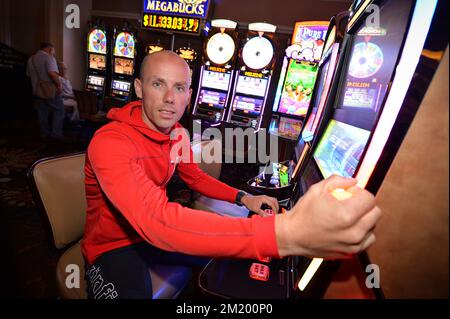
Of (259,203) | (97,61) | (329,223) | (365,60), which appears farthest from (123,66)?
(329,223)

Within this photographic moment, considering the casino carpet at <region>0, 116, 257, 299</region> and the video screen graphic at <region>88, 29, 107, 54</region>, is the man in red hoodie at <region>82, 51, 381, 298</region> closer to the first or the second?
the casino carpet at <region>0, 116, 257, 299</region>

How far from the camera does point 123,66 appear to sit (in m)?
6.64

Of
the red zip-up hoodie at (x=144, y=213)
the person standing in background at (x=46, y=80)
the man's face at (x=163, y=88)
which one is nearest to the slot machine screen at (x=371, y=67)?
the red zip-up hoodie at (x=144, y=213)

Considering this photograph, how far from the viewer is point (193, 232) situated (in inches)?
26.1

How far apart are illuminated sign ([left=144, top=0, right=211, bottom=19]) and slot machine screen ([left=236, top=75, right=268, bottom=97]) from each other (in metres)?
1.59

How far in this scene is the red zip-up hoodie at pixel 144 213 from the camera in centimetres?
64

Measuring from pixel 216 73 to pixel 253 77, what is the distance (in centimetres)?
81

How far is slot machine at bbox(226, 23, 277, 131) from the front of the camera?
206 inches

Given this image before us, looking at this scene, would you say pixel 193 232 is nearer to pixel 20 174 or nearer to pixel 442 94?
pixel 442 94

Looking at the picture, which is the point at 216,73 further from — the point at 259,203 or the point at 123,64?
the point at 259,203

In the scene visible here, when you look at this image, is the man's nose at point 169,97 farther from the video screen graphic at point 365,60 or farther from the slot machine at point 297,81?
the slot machine at point 297,81

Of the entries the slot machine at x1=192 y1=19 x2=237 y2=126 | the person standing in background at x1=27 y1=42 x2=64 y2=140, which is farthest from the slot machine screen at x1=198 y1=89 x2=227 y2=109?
the person standing in background at x1=27 y1=42 x2=64 y2=140

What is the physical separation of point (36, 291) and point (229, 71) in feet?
15.7

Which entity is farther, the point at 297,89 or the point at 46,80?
the point at 46,80
